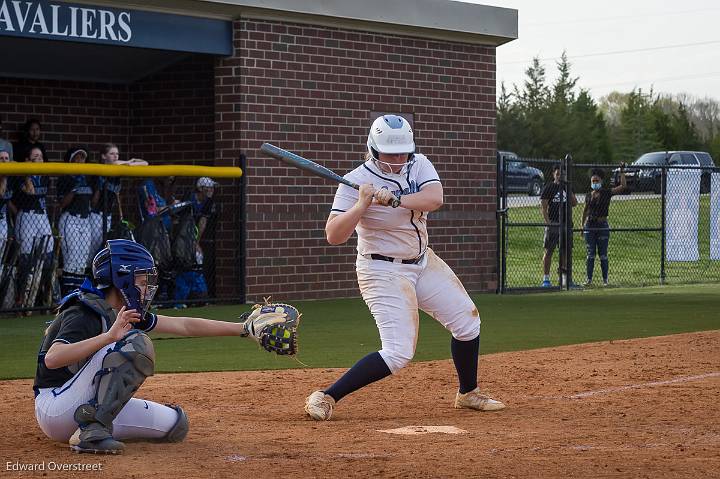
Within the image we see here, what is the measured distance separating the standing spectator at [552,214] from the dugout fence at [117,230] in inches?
228

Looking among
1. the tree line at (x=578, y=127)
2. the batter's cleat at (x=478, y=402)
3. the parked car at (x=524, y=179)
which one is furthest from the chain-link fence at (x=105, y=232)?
the tree line at (x=578, y=127)

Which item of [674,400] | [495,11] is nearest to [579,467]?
[674,400]

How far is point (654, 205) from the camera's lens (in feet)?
102

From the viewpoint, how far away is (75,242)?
584 inches

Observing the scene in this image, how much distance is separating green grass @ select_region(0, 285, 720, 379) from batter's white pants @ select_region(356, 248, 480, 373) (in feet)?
9.16

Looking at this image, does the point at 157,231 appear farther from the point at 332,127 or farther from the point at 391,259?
the point at 391,259

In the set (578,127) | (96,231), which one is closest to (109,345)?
(96,231)

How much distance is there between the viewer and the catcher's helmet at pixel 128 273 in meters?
6.00

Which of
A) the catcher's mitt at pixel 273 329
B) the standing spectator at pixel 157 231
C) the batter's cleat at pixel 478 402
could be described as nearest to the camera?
the catcher's mitt at pixel 273 329

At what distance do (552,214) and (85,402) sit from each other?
49.2ft

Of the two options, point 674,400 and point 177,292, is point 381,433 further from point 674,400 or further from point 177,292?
point 177,292

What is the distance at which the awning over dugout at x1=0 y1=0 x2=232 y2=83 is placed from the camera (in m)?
15.0

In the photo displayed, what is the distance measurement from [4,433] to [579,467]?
11.1 ft

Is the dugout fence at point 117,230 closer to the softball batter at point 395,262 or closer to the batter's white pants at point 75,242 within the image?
the batter's white pants at point 75,242
